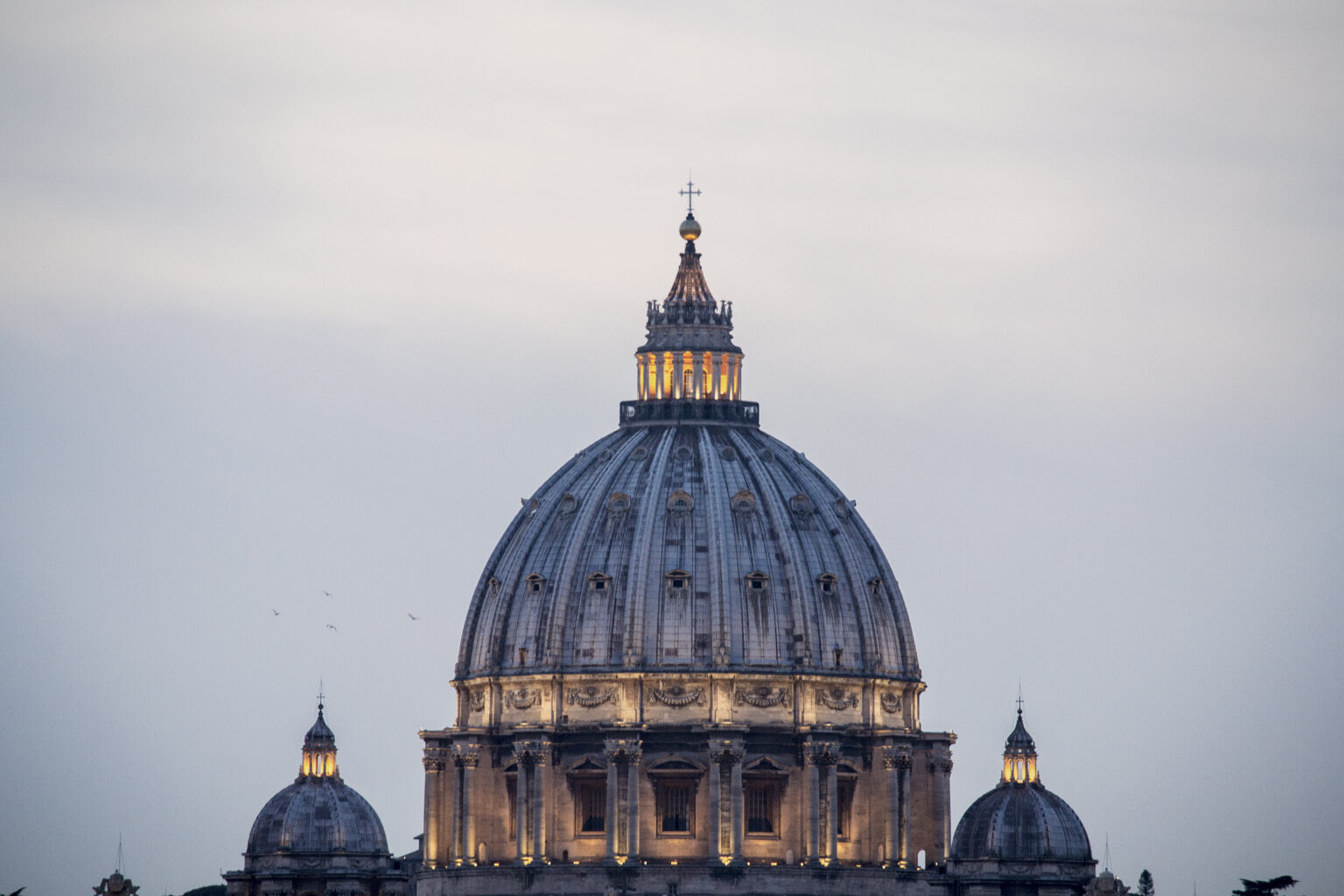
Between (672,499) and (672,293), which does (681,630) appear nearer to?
(672,499)

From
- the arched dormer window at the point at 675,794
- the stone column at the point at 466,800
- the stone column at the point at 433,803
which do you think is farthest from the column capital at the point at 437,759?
the arched dormer window at the point at 675,794

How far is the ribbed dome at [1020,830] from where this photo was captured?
17338cm

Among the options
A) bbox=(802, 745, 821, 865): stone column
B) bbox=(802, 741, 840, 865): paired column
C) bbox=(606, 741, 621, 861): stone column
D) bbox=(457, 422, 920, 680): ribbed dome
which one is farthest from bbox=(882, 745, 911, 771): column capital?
bbox=(606, 741, 621, 861): stone column

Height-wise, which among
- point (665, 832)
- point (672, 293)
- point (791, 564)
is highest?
point (672, 293)

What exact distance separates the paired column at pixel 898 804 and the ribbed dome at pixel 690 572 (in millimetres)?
3698

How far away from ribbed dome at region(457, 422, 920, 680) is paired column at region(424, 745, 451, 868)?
16.4 ft

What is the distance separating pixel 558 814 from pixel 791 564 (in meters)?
14.5

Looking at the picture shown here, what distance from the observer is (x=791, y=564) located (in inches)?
6649

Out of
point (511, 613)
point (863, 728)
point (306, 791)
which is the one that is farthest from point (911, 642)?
point (306, 791)

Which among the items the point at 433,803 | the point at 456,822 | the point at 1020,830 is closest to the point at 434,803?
the point at 433,803

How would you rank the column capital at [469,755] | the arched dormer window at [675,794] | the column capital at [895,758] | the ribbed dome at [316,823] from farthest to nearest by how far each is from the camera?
1. the ribbed dome at [316,823]
2. the column capital at [469,755]
3. the column capital at [895,758]
4. the arched dormer window at [675,794]

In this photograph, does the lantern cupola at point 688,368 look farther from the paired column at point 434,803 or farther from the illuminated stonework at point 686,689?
the paired column at point 434,803

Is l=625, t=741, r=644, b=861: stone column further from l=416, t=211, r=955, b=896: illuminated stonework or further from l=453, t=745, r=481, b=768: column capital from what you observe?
l=453, t=745, r=481, b=768: column capital

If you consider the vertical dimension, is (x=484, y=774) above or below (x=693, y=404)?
below
